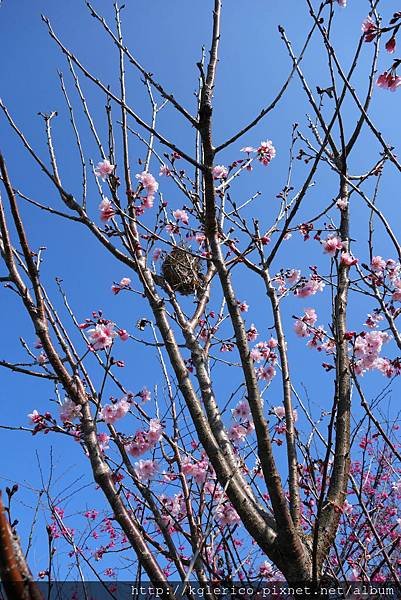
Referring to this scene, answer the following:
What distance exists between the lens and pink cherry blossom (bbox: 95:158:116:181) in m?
3.05

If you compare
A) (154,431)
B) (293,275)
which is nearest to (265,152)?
(293,275)

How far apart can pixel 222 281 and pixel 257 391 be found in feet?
1.92

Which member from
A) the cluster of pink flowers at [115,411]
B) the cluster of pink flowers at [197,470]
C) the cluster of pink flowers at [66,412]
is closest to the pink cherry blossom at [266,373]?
the cluster of pink flowers at [197,470]

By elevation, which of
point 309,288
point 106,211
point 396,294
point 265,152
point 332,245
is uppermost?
point 265,152

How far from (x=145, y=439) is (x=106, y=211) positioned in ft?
4.72

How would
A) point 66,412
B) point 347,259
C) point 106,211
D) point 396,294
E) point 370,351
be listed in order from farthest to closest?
point 396,294 < point 370,351 < point 106,211 < point 347,259 < point 66,412

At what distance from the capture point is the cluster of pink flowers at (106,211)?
304cm

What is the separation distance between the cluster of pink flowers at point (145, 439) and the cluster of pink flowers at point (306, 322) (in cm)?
132

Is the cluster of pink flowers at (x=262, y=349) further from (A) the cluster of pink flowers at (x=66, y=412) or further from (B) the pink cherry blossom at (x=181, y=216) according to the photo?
(A) the cluster of pink flowers at (x=66, y=412)

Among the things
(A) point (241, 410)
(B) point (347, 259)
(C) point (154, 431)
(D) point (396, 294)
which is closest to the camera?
(B) point (347, 259)

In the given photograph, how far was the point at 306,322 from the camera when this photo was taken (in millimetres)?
3799

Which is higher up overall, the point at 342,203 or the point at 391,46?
the point at 342,203

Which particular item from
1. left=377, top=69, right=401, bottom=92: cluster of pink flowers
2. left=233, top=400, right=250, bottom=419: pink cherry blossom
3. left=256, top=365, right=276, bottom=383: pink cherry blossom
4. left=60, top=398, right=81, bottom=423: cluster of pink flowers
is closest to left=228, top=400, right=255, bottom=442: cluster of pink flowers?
left=233, top=400, right=250, bottom=419: pink cherry blossom

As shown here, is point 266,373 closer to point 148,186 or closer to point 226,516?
point 226,516
